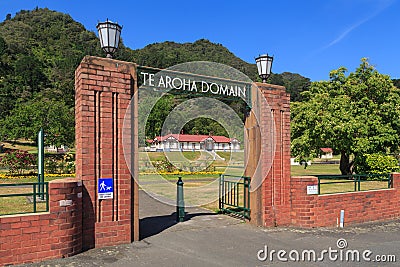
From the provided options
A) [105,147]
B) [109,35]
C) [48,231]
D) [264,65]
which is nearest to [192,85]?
[264,65]

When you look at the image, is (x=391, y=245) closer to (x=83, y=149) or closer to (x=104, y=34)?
(x=83, y=149)

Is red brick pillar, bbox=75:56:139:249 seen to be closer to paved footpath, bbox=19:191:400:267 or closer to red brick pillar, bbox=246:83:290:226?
paved footpath, bbox=19:191:400:267

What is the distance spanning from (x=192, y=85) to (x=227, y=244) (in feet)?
11.4

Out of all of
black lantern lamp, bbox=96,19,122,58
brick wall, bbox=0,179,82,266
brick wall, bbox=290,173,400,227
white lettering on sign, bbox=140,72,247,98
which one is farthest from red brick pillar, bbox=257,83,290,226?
brick wall, bbox=0,179,82,266

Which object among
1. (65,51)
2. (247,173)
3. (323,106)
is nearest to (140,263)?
(247,173)

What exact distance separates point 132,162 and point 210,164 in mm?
23265

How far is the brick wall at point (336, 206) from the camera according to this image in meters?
8.02

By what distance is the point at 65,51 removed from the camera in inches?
3792

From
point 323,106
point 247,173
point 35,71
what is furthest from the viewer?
point 35,71

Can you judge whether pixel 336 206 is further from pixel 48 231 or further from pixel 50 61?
pixel 50 61

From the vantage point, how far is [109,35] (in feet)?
20.0

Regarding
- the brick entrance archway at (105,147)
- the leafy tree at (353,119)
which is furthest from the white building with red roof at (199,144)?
the brick entrance archway at (105,147)

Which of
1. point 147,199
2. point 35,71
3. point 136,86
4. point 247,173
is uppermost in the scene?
point 35,71

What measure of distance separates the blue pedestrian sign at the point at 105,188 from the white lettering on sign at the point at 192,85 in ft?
6.90
